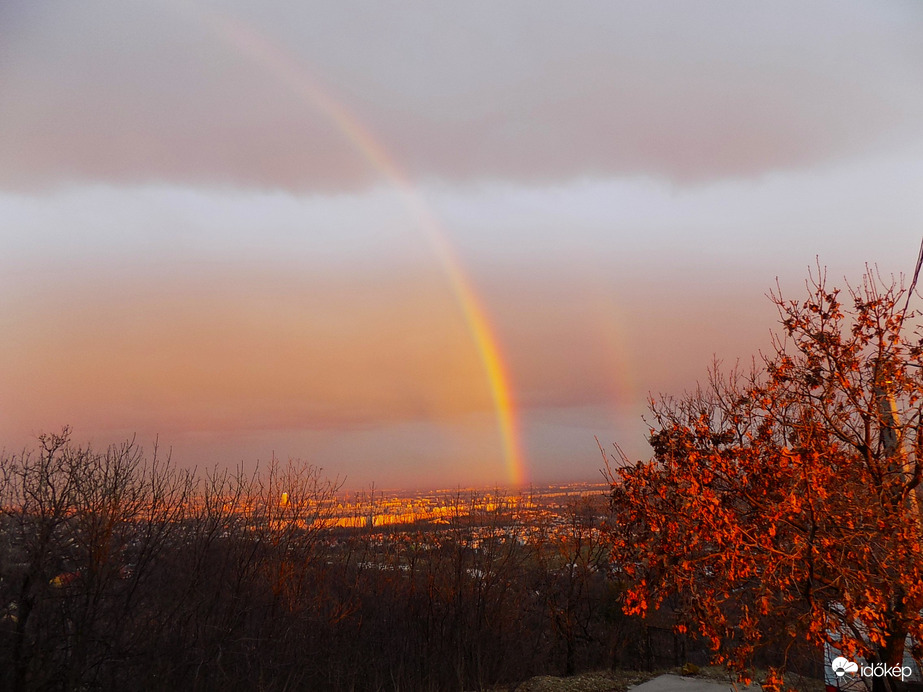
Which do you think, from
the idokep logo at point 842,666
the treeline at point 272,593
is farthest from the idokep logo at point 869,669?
the treeline at point 272,593

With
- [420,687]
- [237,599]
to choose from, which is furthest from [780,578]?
[420,687]

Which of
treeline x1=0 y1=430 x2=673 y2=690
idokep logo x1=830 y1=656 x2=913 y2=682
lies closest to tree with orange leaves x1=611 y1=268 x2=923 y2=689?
idokep logo x1=830 y1=656 x2=913 y2=682

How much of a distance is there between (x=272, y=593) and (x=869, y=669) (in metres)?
12.2

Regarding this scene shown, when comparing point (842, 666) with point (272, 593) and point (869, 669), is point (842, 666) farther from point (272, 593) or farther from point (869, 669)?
point (272, 593)

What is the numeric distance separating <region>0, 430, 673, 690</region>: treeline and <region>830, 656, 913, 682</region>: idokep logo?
413 centimetres

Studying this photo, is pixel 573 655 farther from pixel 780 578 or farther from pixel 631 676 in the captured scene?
pixel 780 578

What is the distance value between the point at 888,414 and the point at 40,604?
36.0 feet

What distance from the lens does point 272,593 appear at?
49.5 feet

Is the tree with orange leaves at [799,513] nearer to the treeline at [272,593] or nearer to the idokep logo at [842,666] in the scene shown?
the idokep logo at [842,666]

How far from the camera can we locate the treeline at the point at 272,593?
8969mm

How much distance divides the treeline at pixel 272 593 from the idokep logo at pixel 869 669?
413 cm

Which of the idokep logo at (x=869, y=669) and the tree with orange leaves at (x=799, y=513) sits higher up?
the tree with orange leaves at (x=799, y=513)

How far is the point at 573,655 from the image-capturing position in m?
20.3

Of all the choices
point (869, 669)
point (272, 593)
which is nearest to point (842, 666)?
point (869, 669)
